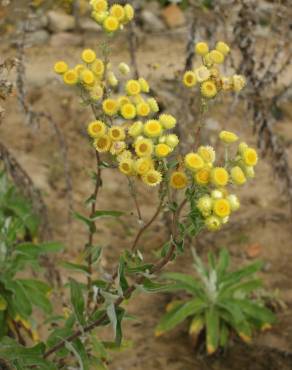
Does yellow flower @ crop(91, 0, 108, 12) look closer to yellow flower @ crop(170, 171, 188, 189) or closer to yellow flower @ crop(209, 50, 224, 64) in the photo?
yellow flower @ crop(209, 50, 224, 64)

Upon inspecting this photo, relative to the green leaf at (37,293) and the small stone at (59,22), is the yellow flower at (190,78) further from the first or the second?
the small stone at (59,22)

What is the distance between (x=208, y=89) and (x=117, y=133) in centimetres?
35

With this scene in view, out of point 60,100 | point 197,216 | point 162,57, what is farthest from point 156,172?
point 162,57

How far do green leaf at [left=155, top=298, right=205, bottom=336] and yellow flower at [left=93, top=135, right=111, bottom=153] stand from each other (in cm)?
210

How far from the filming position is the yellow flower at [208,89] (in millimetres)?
2314

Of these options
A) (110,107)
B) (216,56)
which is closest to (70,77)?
(110,107)

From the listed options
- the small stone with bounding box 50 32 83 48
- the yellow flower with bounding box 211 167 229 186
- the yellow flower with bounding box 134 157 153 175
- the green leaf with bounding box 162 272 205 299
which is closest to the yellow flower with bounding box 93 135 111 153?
the yellow flower with bounding box 134 157 153 175

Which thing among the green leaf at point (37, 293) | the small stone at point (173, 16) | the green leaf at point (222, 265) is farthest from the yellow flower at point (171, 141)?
the small stone at point (173, 16)

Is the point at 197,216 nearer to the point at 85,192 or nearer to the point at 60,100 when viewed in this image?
the point at 85,192

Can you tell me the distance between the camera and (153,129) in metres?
2.19

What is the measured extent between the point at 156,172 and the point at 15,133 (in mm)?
4739

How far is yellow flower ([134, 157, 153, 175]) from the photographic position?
213 centimetres

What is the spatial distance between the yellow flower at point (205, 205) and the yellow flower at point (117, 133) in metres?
0.38

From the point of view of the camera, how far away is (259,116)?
4.34m
